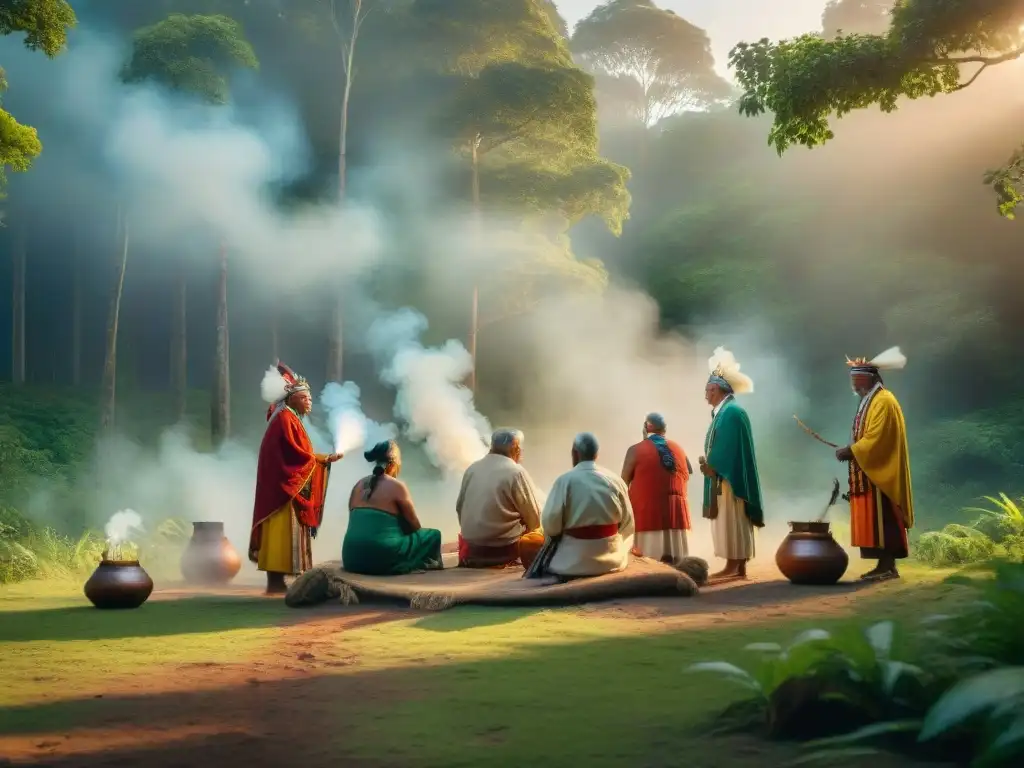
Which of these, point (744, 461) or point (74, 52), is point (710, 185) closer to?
point (74, 52)

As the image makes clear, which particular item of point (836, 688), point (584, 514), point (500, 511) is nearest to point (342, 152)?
point (500, 511)

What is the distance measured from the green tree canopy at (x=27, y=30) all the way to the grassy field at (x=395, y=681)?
497 centimetres

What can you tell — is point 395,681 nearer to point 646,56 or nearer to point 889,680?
point 889,680

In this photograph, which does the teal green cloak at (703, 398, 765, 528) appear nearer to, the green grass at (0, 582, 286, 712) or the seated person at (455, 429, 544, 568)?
the seated person at (455, 429, 544, 568)

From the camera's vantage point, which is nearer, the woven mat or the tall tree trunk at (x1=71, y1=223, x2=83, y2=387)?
the woven mat

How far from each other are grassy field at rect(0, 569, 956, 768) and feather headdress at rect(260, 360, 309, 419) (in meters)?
2.42

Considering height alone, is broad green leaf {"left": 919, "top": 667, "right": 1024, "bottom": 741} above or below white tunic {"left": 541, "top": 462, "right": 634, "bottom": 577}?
below

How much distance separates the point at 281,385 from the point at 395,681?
224 inches

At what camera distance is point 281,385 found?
35.6ft

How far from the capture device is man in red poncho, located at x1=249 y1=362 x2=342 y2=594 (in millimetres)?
10180

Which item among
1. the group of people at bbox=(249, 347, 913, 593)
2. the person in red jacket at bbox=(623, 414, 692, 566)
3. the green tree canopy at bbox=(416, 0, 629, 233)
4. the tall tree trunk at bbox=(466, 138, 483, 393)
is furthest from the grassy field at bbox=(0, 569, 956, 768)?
the green tree canopy at bbox=(416, 0, 629, 233)

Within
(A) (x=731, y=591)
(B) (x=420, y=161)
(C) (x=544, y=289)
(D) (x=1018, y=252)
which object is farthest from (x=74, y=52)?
(D) (x=1018, y=252)

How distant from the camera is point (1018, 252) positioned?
2417cm

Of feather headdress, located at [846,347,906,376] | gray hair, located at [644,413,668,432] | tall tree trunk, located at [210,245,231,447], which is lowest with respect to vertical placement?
gray hair, located at [644,413,668,432]
